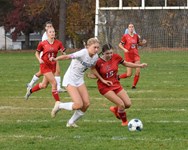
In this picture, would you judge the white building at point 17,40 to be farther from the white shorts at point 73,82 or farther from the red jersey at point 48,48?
the white shorts at point 73,82

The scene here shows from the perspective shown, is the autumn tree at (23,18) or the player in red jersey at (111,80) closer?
the player in red jersey at (111,80)

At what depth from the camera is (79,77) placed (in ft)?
39.9

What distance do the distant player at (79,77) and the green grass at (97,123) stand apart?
310 millimetres

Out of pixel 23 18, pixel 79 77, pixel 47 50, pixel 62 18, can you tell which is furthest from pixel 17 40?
pixel 79 77

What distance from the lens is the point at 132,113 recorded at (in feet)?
45.0

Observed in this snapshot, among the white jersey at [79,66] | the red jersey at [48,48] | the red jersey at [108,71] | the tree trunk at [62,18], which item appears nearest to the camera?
the white jersey at [79,66]

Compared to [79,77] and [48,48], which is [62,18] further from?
[79,77]

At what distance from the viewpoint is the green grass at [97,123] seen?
392 inches

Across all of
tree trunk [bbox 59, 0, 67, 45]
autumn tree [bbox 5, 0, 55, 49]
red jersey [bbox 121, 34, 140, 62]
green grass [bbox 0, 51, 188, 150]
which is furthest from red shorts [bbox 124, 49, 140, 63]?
autumn tree [bbox 5, 0, 55, 49]

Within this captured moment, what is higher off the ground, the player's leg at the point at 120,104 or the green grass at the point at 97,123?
the player's leg at the point at 120,104

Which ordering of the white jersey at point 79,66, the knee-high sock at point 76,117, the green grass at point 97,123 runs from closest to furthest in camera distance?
the green grass at point 97,123
the knee-high sock at point 76,117
the white jersey at point 79,66

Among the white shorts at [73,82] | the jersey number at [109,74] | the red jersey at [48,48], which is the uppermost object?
the red jersey at [48,48]

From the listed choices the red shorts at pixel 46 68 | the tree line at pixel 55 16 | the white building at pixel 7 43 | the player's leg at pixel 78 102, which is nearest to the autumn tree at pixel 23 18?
the tree line at pixel 55 16

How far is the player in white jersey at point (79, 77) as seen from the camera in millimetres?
11836
